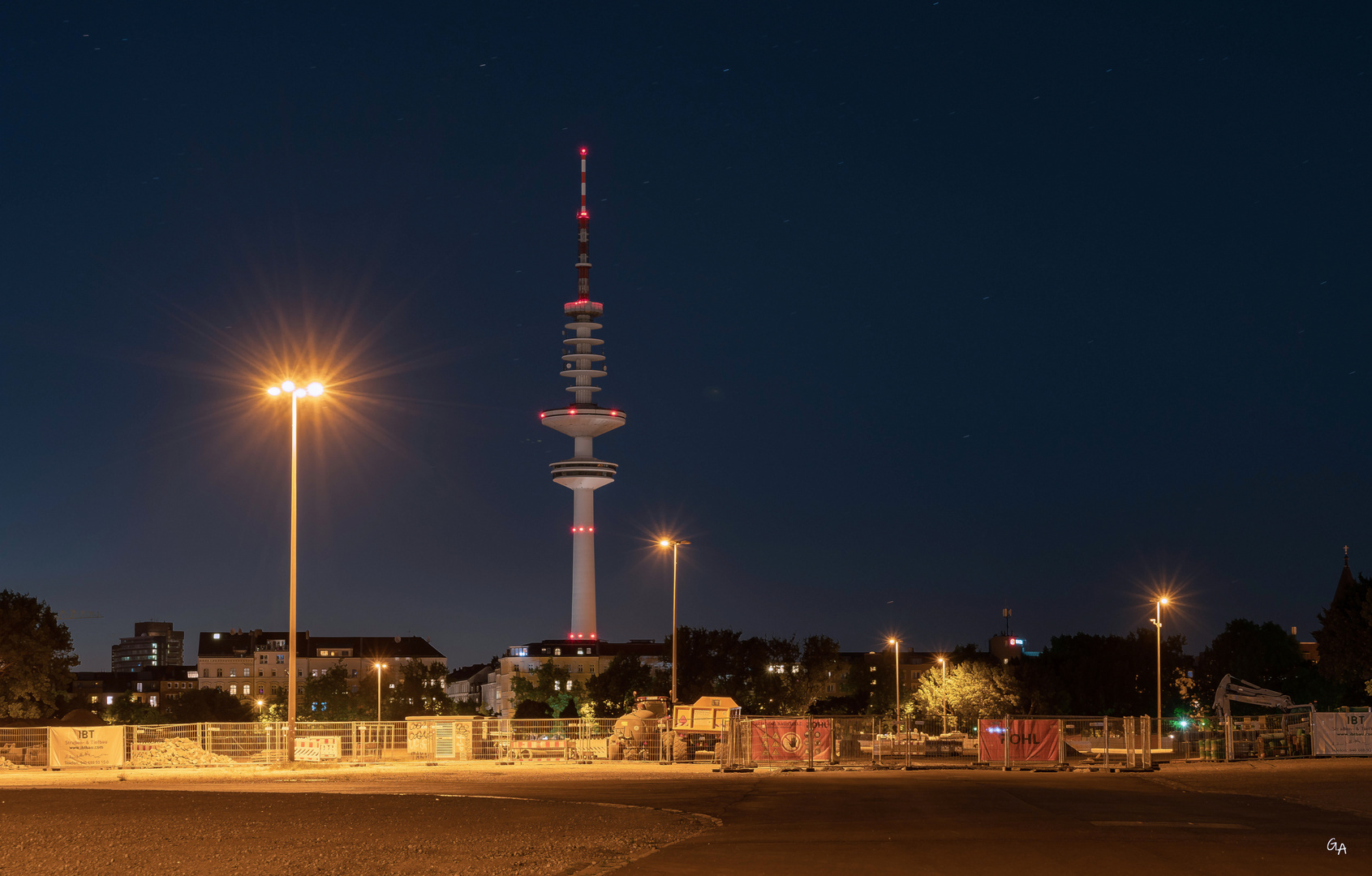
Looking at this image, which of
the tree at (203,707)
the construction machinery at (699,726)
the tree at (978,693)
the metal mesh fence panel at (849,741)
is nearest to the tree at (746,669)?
the tree at (978,693)

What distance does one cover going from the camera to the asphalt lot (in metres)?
16.5

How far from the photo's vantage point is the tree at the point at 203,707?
120m

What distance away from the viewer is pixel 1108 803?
26969mm

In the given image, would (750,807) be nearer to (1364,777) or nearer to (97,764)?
(1364,777)

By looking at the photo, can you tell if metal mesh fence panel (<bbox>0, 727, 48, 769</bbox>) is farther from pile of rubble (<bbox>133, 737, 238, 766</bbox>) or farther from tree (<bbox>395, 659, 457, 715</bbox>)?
tree (<bbox>395, 659, 457, 715</bbox>)

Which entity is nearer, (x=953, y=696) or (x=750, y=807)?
(x=750, y=807)

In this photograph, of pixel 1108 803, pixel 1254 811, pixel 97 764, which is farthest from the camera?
pixel 97 764

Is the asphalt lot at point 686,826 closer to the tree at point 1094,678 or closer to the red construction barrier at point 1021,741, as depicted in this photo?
the red construction barrier at point 1021,741

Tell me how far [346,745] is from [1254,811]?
1258 inches

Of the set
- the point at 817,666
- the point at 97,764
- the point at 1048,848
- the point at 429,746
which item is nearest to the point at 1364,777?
the point at 1048,848

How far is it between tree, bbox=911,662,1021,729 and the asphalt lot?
56.8m

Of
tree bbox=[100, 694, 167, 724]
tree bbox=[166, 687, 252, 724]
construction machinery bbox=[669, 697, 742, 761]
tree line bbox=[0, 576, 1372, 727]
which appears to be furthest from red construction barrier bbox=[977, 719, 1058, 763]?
tree bbox=[100, 694, 167, 724]

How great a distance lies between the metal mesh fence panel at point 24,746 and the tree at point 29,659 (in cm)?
2898

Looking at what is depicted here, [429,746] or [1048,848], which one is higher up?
[1048,848]
